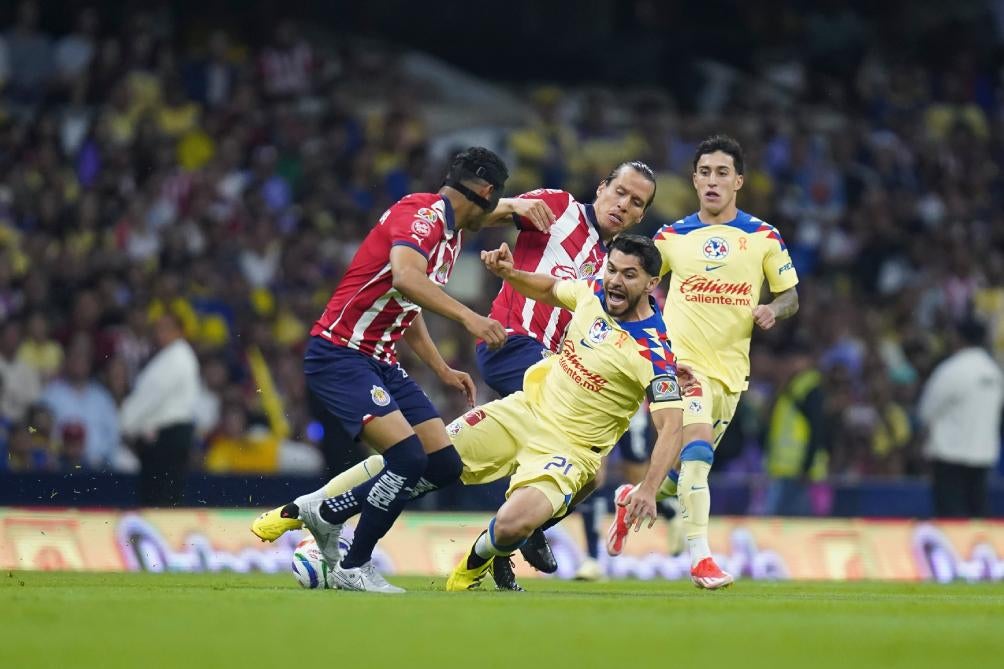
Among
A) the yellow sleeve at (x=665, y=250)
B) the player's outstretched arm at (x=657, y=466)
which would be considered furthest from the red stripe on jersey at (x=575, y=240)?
the player's outstretched arm at (x=657, y=466)

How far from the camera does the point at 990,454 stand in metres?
16.5

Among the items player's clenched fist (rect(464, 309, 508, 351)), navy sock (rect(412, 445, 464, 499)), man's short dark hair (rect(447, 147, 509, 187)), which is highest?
man's short dark hair (rect(447, 147, 509, 187))

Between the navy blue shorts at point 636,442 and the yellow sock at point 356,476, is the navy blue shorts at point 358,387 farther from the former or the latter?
the navy blue shorts at point 636,442

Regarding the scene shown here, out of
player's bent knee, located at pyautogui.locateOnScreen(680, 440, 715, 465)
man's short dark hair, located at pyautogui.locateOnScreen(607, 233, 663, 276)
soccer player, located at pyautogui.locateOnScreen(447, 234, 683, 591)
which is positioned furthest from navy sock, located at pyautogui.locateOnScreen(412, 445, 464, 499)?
player's bent knee, located at pyautogui.locateOnScreen(680, 440, 715, 465)

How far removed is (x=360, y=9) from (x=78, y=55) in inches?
215

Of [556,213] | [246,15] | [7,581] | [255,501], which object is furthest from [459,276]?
[7,581]

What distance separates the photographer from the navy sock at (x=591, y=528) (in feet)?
43.2

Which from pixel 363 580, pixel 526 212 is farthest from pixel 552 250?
pixel 363 580

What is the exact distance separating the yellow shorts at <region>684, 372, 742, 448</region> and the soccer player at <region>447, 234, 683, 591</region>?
2.31 ft

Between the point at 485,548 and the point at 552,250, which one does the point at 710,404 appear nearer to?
the point at 552,250

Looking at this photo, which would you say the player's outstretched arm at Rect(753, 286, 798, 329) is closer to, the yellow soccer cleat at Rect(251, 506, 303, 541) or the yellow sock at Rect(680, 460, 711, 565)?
the yellow sock at Rect(680, 460, 711, 565)

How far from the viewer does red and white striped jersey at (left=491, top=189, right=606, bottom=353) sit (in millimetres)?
11016

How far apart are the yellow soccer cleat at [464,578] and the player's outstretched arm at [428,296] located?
1432 millimetres

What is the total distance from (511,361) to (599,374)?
1.21 meters
